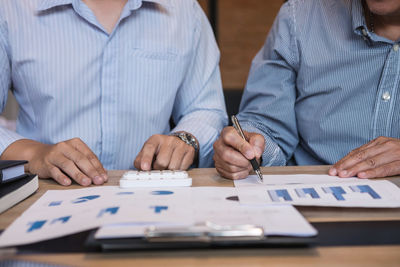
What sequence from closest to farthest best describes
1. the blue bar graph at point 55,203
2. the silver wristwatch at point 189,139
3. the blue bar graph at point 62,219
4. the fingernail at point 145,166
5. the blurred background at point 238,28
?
the blue bar graph at point 62,219 → the blue bar graph at point 55,203 → the fingernail at point 145,166 → the silver wristwatch at point 189,139 → the blurred background at point 238,28

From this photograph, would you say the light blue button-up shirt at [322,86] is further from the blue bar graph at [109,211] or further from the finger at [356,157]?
the blue bar graph at [109,211]

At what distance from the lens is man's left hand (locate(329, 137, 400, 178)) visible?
2.93 feet

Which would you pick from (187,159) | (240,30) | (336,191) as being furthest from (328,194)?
(240,30)

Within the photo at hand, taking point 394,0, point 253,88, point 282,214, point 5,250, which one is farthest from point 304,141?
point 5,250

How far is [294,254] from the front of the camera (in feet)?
1.68

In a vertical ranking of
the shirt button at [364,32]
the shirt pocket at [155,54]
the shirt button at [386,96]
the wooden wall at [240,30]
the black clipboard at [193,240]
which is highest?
the shirt button at [364,32]

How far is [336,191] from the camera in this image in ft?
2.48

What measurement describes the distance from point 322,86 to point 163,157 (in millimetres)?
569

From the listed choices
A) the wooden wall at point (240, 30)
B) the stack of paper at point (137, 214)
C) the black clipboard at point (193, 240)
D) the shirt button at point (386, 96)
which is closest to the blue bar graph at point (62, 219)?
the stack of paper at point (137, 214)

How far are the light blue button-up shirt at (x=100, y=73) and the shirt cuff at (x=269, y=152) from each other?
105 mm

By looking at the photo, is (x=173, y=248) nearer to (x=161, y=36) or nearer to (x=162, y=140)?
(x=162, y=140)

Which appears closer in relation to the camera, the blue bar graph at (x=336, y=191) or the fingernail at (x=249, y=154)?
the blue bar graph at (x=336, y=191)

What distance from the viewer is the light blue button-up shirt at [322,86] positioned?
1.19 meters

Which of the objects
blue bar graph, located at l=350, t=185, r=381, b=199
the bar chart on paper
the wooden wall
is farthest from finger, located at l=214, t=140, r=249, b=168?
the wooden wall
